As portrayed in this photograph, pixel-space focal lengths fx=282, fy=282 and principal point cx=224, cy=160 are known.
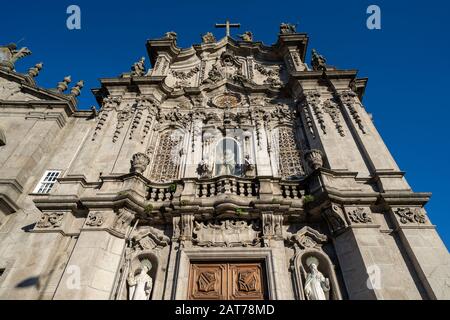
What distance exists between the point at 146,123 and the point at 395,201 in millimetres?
11189

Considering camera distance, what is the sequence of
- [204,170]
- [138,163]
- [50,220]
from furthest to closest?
[204,170] → [138,163] → [50,220]

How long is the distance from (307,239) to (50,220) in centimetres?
887

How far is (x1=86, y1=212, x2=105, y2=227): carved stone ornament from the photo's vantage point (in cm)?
959

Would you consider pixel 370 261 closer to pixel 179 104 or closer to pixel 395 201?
pixel 395 201

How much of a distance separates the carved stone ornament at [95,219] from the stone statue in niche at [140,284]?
2.03 m

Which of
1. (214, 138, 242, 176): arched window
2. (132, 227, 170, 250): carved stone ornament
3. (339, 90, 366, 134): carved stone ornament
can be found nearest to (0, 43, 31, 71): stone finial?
(214, 138, 242, 176): arched window

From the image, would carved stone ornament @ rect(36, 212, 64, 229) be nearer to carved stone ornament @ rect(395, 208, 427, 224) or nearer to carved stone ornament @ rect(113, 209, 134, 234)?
carved stone ornament @ rect(113, 209, 134, 234)

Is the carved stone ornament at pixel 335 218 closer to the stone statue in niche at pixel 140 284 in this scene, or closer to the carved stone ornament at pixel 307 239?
the carved stone ornament at pixel 307 239

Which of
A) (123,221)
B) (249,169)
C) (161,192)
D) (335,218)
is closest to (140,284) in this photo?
(123,221)

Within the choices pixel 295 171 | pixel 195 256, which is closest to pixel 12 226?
pixel 195 256

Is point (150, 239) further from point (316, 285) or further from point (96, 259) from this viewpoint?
point (316, 285)

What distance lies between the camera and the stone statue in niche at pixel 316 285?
8.28 meters

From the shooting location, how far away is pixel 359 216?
30.7 ft

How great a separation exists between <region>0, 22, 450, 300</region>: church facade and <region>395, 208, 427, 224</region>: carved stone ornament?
49 mm
